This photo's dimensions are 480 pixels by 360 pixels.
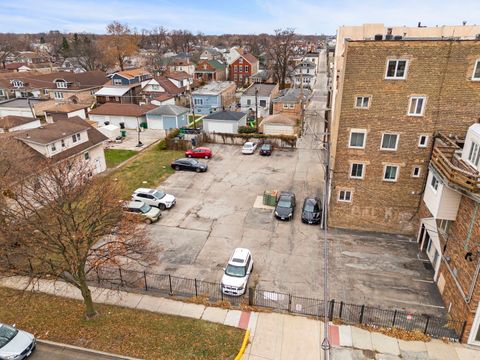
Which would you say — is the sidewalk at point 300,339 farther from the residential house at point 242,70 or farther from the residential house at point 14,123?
the residential house at point 242,70

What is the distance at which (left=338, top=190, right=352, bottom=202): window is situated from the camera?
2309cm

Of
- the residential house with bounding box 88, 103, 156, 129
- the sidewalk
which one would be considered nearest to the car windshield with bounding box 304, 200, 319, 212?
the sidewalk

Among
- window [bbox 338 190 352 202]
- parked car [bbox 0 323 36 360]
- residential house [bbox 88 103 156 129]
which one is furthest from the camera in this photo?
residential house [bbox 88 103 156 129]

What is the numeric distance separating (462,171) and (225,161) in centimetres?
2653

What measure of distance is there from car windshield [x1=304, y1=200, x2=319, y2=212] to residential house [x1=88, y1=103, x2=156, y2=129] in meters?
33.7

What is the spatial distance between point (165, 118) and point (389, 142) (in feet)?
119

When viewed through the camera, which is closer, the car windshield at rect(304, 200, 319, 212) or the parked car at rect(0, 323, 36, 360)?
the parked car at rect(0, 323, 36, 360)

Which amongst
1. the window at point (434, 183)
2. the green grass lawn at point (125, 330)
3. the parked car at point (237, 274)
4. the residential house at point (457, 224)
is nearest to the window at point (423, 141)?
the residential house at point (457, 224)

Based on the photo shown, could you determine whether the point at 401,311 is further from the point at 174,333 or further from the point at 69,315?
the point at 69,315

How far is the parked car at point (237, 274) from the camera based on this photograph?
682 inches

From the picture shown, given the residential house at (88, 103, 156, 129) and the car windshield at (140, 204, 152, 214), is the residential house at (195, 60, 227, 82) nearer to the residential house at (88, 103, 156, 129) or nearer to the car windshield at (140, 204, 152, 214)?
the residential house at (88, 103, 156, 129)

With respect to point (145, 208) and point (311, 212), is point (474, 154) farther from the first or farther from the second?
point (145, 208)

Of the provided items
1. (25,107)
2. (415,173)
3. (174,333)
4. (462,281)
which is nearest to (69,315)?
(174,333)

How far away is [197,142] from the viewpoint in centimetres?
4303
